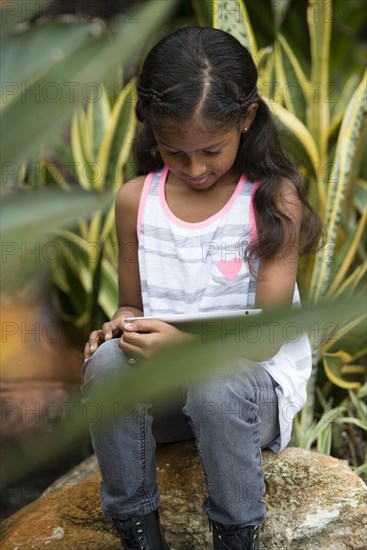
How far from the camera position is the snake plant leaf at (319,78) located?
6.64ft

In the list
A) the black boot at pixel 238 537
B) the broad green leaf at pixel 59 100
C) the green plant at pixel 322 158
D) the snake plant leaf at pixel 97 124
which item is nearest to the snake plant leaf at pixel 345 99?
the green plant at pixel 322 158

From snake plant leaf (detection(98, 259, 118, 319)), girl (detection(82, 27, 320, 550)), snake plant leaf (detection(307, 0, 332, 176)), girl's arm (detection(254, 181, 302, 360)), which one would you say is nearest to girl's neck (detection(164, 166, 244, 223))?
girl (detection(82, 27, 320, 550))

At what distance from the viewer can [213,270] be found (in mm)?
1469

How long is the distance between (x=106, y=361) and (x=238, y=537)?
1.09 ft

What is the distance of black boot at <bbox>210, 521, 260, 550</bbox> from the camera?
4.44ft

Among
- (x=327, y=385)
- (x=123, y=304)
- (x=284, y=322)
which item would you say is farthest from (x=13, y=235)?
(x=327, y=385)

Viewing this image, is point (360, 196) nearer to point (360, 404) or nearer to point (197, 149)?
point (360, 404)

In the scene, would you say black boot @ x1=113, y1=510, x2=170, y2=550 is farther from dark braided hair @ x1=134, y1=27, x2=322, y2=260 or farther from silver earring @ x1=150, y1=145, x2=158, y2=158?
silver earring @ x1=150, y1=145, x2=158, y2=158

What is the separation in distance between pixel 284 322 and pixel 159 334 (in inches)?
34.2

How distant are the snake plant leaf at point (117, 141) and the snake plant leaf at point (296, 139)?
2.01 feet

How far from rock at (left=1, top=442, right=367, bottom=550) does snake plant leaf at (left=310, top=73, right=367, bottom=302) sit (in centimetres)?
47

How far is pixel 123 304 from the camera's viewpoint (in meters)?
1.62

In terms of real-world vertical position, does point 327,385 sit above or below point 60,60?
below

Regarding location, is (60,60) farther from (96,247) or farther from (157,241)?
(96,247)
